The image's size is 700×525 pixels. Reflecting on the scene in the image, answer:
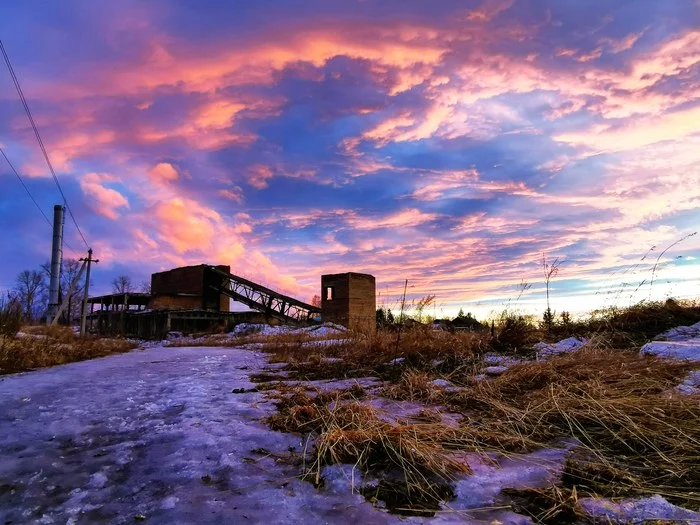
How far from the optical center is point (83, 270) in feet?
98.3

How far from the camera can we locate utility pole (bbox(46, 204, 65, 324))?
108 feet

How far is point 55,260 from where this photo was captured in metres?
34.2

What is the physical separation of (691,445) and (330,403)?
240 centimetres

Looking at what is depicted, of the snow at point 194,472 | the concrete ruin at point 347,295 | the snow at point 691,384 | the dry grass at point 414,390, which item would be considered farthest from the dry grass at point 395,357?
the concrete ruin at point 347,295

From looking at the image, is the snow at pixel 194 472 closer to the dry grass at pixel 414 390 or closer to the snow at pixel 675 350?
the dry grass at pixel 414 390

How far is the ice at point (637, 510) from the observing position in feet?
5.19

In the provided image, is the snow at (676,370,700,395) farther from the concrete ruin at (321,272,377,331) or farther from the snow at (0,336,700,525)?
the concrete ruin at (321,272,377,331)

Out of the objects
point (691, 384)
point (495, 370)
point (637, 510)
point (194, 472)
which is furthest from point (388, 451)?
point (691, 384)

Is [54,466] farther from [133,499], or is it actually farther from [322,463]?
[322,463]

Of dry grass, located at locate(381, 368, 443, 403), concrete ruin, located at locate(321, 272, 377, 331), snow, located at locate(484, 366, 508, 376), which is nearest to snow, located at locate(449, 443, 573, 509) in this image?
dry grass, located at locate(381, 368, 443, 403)

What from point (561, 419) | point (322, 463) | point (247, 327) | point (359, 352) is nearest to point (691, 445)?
point (561, 419)

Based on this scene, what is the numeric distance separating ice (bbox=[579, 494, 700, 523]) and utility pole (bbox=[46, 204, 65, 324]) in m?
38.0

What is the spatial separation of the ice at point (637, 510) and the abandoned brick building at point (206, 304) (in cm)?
2918

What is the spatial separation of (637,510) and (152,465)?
236cm
